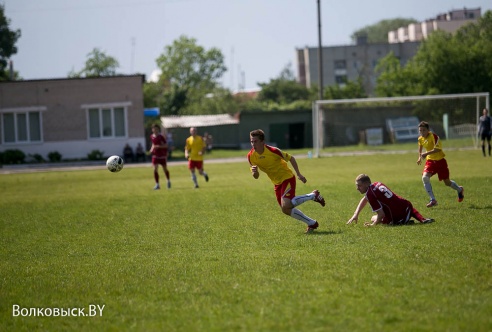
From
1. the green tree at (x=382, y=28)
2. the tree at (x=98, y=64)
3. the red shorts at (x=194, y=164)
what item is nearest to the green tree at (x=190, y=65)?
the tree at (x=98, y=64)

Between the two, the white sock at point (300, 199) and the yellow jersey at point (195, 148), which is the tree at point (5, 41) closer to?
the yellow jersey at point (195, 148)

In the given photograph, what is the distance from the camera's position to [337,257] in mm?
10156

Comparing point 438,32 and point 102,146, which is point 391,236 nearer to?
point 102,146

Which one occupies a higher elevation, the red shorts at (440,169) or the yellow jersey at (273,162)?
the yellow jersey at (273,162)

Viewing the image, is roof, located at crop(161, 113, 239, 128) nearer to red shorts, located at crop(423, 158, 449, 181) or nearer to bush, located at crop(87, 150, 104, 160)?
bush, located at crop(87, 150, 104, 160)

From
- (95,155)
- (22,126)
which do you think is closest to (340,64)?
(95,155)

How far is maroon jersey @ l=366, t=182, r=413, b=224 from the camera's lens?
13000mm

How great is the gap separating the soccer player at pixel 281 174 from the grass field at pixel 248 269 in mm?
368

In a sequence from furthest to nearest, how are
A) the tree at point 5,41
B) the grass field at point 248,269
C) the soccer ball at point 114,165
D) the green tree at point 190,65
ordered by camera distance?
1. the green tree at point 190,65
2. the tree at point 5,41
3. the soccer ball at point 114,165
4. the grass field at point 248,269

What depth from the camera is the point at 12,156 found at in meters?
51.9

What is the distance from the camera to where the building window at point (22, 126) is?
54.5 metres

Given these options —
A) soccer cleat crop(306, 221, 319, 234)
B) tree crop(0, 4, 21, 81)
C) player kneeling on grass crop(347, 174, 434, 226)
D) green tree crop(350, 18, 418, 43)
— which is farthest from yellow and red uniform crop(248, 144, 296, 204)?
green tree crop(350, 18, 418, 43)

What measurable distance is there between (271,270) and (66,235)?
6.33 metres

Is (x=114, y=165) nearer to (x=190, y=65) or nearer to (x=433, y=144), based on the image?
(x=433, y=144)
